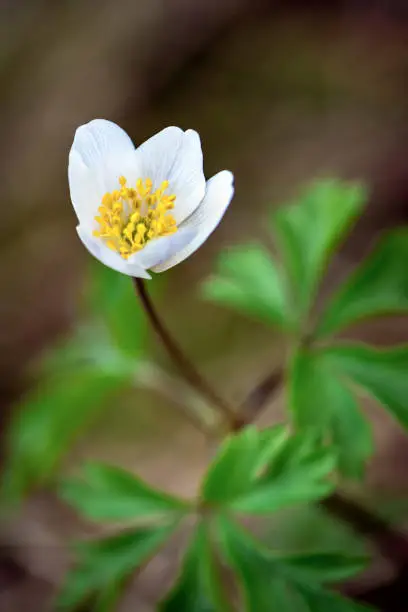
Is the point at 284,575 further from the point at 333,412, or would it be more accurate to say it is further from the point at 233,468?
the point at 333,412

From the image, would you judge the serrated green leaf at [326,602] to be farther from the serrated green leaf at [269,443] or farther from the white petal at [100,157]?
the white petal at [100,157]

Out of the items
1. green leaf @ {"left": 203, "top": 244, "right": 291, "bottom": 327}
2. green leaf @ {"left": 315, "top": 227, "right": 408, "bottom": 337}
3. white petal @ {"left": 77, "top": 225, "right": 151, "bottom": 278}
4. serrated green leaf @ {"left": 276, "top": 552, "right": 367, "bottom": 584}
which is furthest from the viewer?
green leaf @ {"left": 203, "top": 244, "right": 291, "bottom": 327}

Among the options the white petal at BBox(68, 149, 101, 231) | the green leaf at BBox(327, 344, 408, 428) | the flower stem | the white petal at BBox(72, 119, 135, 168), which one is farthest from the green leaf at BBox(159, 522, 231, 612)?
the white petal at BBox(72, 119, 135, 168)

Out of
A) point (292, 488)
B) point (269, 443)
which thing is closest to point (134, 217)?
point (269, 443)

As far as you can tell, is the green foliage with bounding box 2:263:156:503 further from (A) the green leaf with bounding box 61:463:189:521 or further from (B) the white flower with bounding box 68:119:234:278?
(B) the white flower with bounding box 68:119:234:278

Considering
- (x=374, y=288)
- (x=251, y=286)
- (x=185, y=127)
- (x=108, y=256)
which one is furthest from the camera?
(x=185, y=127)

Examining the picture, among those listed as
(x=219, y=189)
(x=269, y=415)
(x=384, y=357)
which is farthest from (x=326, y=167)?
(x=219, y=189)

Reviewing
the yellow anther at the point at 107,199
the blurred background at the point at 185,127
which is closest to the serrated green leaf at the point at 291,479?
the yellow anther at the point at 107,199
